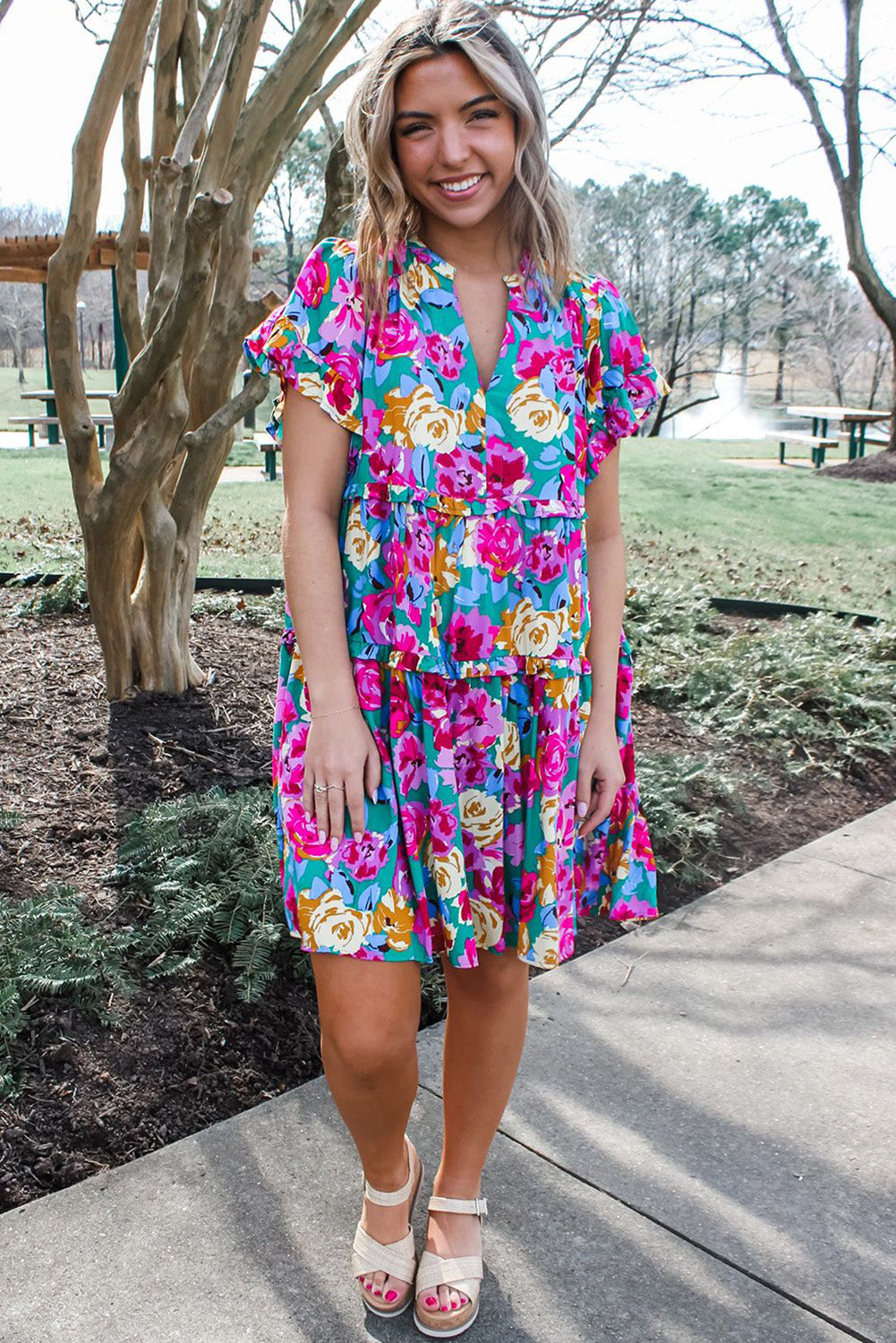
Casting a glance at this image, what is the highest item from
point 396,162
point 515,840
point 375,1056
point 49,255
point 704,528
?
point 49,255

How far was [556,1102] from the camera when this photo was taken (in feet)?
7.91

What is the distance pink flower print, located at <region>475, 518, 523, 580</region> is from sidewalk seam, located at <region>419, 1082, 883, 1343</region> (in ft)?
3.68

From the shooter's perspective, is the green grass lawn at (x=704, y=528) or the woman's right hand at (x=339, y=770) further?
the green grass lawn at (x=704, y=528)

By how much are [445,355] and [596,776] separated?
2.32 ft

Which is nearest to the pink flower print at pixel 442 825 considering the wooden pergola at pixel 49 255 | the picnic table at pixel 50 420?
the wooden pergola at pixel 49 255

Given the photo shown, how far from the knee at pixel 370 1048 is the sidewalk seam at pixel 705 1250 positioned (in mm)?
591

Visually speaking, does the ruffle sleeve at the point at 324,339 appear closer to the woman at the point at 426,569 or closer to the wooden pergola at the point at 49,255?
the woman at the point at 426,569

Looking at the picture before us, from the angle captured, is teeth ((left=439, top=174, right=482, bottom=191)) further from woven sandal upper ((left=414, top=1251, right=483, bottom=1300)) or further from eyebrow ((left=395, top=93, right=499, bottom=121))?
woven sandal upper ((left=414, top=1251, right=483, bottom=1300))

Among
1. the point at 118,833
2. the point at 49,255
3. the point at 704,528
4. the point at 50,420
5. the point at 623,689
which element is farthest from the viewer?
the point at 50,420

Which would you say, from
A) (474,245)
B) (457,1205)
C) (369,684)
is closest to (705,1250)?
(457,1205)

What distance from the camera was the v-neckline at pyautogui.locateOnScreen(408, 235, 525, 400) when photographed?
1777 millimetres

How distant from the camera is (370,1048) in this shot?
1742 millimetres

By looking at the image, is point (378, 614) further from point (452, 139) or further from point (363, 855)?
point (452, 139)

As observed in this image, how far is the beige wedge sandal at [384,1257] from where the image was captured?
6.11 ft
